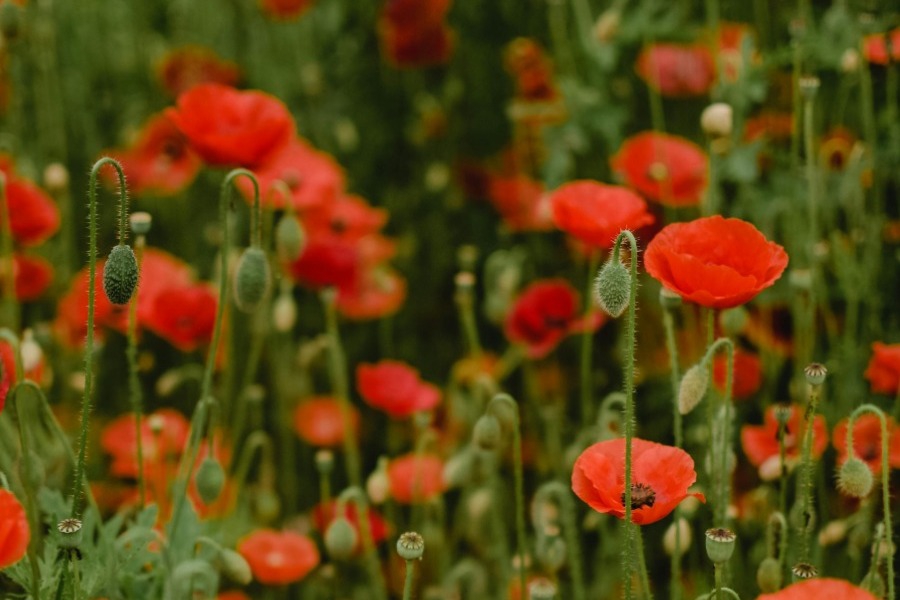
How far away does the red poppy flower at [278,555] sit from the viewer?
165 centimetres

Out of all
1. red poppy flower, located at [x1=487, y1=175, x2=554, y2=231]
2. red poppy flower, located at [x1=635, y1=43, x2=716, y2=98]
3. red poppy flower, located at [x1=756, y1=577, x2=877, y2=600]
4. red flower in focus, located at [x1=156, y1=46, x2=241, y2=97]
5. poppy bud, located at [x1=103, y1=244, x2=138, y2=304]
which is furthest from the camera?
red flower in focus, located at [x1=156, y1=46, x2=241, y2=97]

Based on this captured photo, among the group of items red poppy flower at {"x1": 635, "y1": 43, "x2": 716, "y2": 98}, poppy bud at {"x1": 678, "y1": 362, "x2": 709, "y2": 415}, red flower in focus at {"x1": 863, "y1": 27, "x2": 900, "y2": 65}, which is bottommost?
poppy bud at {"x1": 678, "y1": 362, "x2": 709, "y2": 415}

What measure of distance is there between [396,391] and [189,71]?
1222 millimetres

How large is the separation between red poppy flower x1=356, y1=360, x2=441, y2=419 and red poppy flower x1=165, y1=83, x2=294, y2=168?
425 mm

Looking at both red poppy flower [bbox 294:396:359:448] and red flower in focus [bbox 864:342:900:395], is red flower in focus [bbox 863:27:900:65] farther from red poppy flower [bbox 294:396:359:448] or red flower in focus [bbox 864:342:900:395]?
red poppy flower [bbox 294:396:359:448]

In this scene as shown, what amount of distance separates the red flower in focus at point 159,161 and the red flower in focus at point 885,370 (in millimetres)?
1506

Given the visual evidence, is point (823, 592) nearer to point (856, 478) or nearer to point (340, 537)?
point (856, 478)

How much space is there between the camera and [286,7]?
2816mm

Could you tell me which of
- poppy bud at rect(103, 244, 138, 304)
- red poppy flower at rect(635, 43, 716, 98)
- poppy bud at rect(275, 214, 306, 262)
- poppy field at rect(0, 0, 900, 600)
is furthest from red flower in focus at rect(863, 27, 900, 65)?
poppy bud at rect(103, 244, 138, 304)

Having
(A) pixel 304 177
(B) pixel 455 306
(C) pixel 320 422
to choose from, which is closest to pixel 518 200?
(B) pixel 455 306

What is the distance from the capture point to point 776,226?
8.06 feet

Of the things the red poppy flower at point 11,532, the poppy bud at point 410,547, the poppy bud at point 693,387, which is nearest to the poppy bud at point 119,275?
the red poppy flower at point 11,532

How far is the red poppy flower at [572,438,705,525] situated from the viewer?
1183 mm

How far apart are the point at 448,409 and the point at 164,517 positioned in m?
0.70
